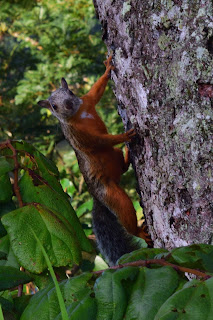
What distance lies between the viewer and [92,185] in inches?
102

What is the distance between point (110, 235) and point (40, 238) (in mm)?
1479

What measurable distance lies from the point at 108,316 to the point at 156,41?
951mm

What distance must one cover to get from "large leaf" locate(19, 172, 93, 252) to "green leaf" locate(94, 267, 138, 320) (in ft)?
1.31

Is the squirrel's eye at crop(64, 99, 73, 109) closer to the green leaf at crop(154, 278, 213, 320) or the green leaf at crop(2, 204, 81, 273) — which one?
the green leaf at crop(2, 204, 81, 273)

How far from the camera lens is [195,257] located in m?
0.88

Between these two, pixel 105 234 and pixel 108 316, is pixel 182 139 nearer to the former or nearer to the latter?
pixel 108 316

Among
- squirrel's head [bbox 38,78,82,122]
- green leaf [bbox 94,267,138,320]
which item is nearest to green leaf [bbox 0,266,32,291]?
green leaf [bbox 94,267,138,320]

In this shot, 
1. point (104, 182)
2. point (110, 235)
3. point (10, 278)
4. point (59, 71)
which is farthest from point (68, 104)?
point (59, 71)

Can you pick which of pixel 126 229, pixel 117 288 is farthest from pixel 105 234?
pixel 117 288

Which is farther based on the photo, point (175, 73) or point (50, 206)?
point (175, 73)

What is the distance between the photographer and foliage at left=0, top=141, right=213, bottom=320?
76 centimetres

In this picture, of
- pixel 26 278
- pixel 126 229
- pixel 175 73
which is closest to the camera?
pixel 26 278

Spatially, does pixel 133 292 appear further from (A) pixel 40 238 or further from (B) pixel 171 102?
(B) pixel 171 102

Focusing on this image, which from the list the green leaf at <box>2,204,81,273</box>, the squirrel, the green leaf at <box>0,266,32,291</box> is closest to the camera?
the green leaf at <box>0,266,32,291</box>
